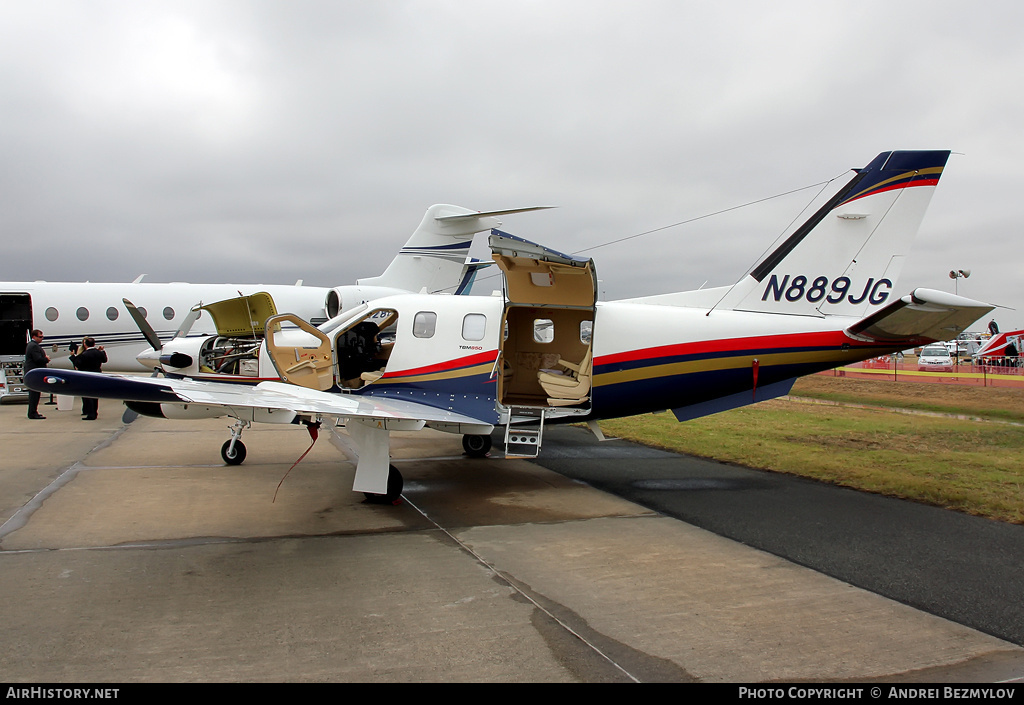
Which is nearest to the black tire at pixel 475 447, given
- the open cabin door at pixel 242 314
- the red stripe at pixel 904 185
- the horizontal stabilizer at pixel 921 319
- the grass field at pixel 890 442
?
the grass field at pixel 890 442

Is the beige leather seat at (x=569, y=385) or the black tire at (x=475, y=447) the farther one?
the black tire at (x=475, y=447)

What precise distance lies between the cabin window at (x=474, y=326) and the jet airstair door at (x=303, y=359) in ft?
5.87

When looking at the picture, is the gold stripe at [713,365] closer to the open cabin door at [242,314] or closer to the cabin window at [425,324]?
the cabin window at [425,324]

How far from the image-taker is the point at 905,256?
821 centimetres

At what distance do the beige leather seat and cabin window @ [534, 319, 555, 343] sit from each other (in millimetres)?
471

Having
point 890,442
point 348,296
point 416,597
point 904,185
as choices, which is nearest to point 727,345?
point 904,185

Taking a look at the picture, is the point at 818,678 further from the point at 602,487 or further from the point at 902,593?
the point at 602,487

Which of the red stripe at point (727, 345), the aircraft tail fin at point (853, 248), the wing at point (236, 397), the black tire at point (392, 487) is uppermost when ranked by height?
the aircraft tail fin at point (853, 248)

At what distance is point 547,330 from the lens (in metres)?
8.90

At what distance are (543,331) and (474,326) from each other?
1176 mm

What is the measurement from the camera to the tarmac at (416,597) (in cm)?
365

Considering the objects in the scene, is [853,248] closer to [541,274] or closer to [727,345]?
[727,345]
